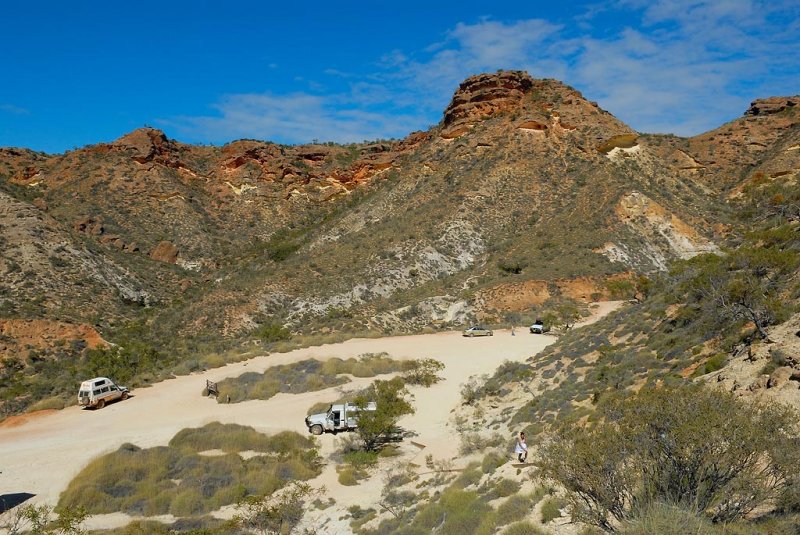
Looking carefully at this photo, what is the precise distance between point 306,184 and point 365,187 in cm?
Answer: 820

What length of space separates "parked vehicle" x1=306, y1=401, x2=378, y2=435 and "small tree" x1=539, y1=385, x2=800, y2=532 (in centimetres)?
1185

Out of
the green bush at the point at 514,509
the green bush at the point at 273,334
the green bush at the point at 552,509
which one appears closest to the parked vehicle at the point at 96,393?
the green bush at the point at 273,334

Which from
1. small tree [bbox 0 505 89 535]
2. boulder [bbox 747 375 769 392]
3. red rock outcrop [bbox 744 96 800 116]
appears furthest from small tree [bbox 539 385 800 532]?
red rock outcrop [bbox 744 96 800 116]

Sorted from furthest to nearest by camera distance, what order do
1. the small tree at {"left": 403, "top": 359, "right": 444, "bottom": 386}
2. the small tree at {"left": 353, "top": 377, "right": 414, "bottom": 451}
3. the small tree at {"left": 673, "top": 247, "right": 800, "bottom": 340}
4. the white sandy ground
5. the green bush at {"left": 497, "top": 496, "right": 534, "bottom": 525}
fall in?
1. the small tree at {"left": 403, "top": 359, "right": 444, "bottom": 386}
2. the small tree at {"left": 353, "top": 377, "right": 414, "bottom": 451}
3. the white sandy ground
4. the small tree at {"left": 673, "top": 247, "right": 800, "bottom": 340}
5. the green bush at {"left": 497, "top": 496, "right": 534, "bottom": 525}

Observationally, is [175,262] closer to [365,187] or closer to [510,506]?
[365,187]

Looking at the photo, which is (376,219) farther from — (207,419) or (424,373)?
(207,419)

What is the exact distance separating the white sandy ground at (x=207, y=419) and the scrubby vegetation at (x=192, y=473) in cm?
68

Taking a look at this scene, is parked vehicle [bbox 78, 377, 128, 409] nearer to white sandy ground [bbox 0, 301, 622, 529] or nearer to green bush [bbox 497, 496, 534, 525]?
white sandy ground [bbox 0, 301, 622, 529]

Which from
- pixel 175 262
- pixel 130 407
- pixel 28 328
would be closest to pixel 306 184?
pixel 175 262

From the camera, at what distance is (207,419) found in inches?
776

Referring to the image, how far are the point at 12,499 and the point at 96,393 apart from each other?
8769mm

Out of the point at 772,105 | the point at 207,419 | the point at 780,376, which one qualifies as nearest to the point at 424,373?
the point at 207,419

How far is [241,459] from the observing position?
1575 centimetres

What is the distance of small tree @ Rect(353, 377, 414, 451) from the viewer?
16625 mm
